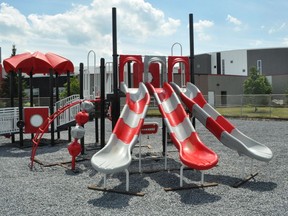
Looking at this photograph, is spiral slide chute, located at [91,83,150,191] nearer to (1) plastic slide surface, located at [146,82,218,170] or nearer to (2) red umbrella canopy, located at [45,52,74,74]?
(1) plastic slide surface, located at [146,82,218,170]

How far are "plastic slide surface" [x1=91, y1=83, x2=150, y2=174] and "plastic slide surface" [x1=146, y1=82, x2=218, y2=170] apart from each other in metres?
0.50

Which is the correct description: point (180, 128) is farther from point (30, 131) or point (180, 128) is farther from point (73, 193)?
point (30, 131)

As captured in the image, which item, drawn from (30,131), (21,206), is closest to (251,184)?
(21,206)

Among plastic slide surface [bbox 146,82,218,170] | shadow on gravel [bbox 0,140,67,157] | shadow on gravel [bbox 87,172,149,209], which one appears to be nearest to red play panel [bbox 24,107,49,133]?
shadow on gravel [bbox 0,140,67,157]

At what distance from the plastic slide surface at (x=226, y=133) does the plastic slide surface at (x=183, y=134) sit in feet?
1.34

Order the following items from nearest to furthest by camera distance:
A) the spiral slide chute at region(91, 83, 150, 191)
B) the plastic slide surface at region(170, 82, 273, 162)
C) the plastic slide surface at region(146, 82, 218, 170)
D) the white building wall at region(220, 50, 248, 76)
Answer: the spiral slide chute at region(91, 83, 150, 191), the plastic slide surface at region(146, 82, 218, 170), the plastic slide surface at region(170, 82, 273, 162), the white building wall at region(220, 50, 248, 76)

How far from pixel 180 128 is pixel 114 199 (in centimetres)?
263

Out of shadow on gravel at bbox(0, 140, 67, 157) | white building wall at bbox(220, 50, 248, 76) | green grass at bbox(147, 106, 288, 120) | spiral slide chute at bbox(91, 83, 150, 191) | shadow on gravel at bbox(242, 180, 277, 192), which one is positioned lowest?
shadow on gravel at bbox(0, 140, 67, 157)

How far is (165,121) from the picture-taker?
25.7ft

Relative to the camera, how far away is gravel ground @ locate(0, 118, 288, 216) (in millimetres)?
5480

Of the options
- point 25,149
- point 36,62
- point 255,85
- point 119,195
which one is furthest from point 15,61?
point 255,85

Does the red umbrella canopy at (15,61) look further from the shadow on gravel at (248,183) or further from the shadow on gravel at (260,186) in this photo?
the shadow on gravel at (260,186)

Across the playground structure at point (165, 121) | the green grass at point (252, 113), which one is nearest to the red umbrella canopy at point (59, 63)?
the playground structure at point (165, 121)

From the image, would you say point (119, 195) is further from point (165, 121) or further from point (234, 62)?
point (234, 62)
